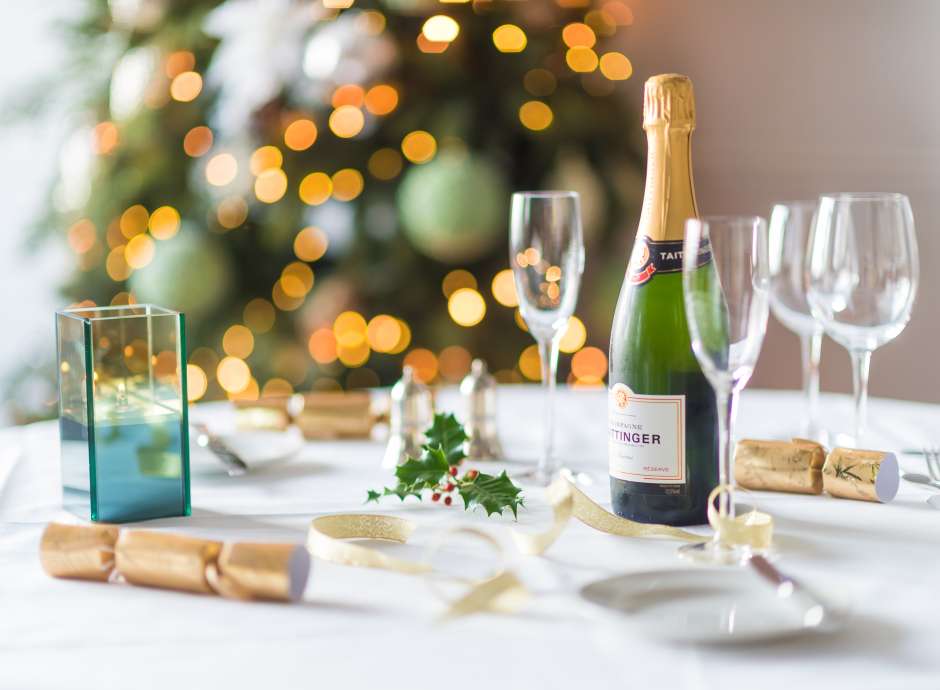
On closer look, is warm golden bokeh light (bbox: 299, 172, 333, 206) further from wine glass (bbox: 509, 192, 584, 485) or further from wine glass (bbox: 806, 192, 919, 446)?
wine glass (bbox: 806, 192, 919, 446)

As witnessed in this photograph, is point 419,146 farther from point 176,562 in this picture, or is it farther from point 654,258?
point 176,562

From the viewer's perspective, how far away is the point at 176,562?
28.8 inches

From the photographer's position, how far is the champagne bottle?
34.1 inches

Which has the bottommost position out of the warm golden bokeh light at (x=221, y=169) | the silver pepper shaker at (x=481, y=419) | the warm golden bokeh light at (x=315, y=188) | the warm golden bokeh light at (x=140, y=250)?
the silver pepper shaker at (x=481, y=419)

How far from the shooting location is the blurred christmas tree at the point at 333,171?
2.15m

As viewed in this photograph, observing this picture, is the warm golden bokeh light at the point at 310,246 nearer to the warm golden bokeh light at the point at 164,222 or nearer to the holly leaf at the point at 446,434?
the warm golden bokeh light at the point at 164,222

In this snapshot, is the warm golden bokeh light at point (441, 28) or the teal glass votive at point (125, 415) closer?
the teal glass votive at point (125, 415)

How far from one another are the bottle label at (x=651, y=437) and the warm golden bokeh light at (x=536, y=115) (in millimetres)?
1427

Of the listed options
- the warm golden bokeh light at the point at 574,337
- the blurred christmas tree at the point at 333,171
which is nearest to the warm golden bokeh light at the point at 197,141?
the blurred christmas tree at the point at 333,171

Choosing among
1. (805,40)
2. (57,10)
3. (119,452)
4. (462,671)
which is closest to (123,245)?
(57,10)

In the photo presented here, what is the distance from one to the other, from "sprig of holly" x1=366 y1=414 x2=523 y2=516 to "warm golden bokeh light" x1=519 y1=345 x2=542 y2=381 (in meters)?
1.29

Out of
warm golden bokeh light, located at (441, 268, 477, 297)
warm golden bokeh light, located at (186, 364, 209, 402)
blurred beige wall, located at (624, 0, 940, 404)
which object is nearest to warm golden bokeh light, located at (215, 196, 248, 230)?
warm golden bokeh light, located at (186, 364, 209, 402)

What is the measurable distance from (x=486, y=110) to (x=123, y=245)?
0.87 m

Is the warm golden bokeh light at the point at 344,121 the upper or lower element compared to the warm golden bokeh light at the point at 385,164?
upper
